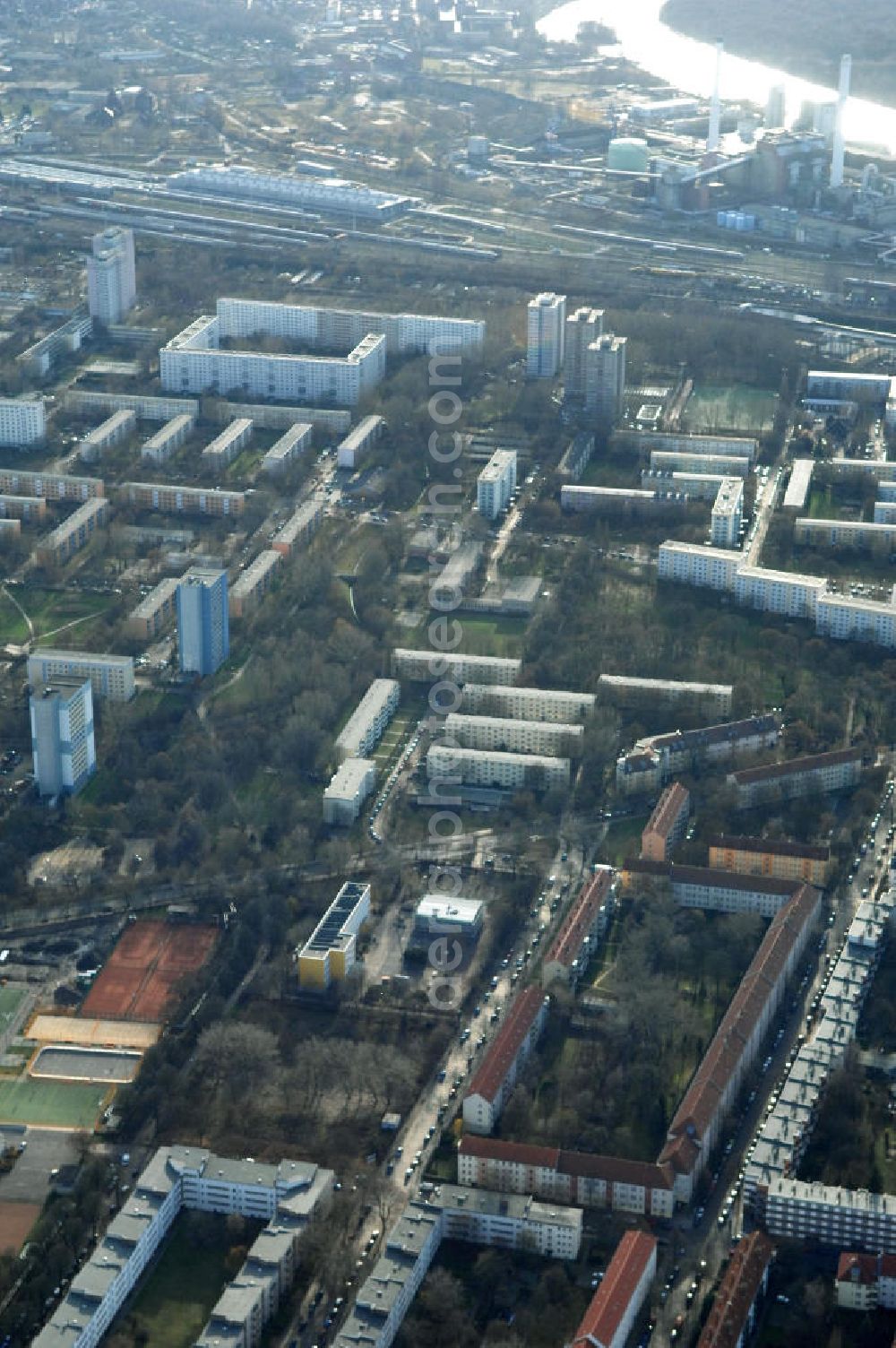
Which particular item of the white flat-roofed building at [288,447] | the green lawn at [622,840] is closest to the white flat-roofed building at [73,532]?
the white flat-roofed building at [288,447]

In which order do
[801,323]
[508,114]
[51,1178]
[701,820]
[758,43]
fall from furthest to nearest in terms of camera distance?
1. [758,43]
2. [508,114]
3. [801,323]
4. [701,820]
5. [51,1178]

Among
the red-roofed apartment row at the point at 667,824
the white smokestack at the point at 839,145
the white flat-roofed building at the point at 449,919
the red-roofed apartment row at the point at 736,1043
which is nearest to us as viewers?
the red-roofed apartment row at the point at 736,1043

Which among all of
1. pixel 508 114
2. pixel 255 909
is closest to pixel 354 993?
pixel 255 909

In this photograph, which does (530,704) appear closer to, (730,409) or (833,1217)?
(833,1217)

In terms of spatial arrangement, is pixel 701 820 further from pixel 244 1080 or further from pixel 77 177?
pixel 77 177

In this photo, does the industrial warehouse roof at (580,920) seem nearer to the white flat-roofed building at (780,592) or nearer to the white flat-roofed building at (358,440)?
the white flat-roofed building at (780,592)

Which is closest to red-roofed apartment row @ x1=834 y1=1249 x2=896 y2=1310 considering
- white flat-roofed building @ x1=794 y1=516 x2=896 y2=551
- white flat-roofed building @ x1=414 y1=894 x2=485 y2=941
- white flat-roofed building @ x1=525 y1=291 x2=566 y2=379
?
white flat-roofed building @ x1=414 y1=894 x2=485 y2=941
